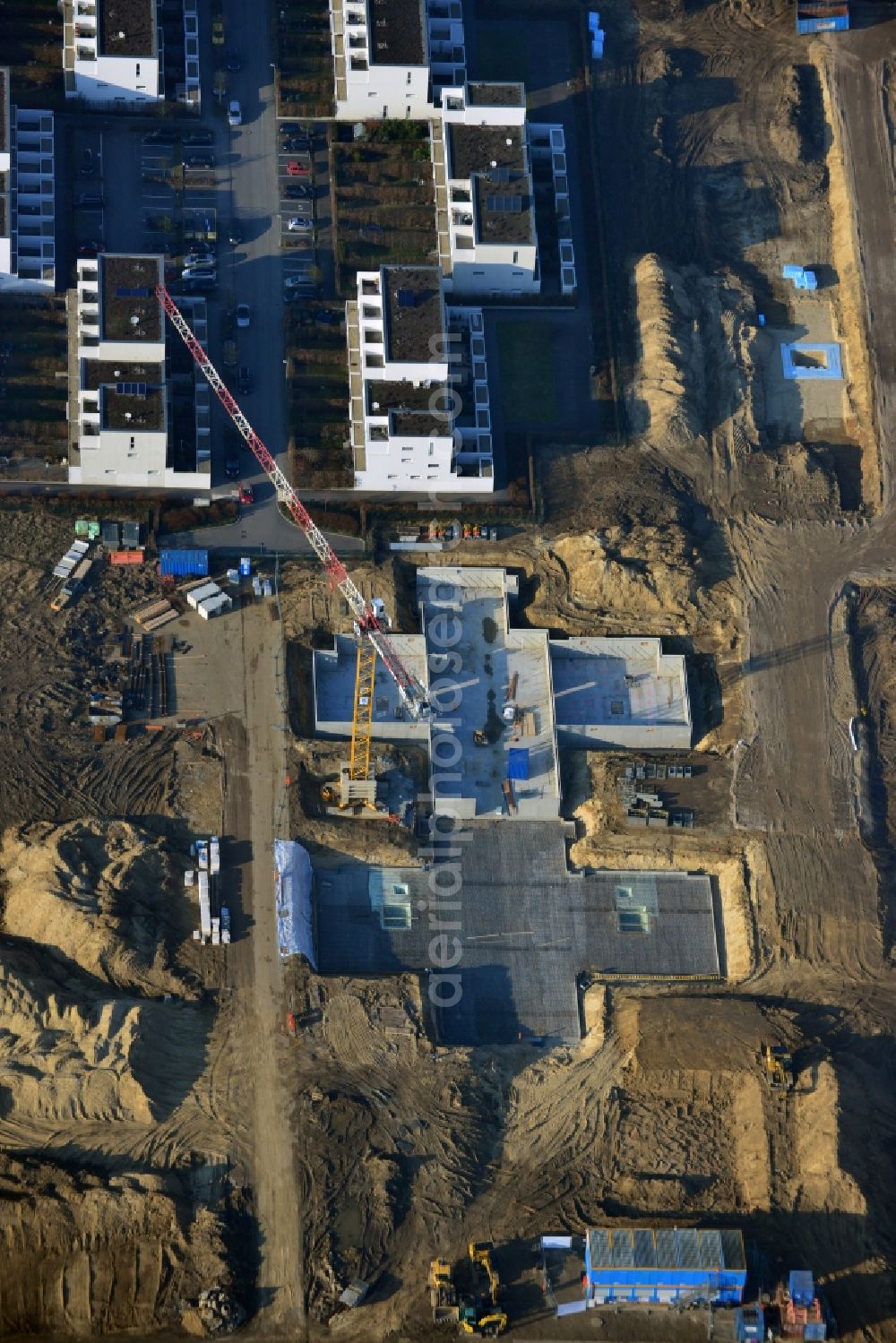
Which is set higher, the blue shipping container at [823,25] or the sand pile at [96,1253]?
the blue shipping container at [823,25]

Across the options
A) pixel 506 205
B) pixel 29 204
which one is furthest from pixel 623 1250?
pixel 29 204

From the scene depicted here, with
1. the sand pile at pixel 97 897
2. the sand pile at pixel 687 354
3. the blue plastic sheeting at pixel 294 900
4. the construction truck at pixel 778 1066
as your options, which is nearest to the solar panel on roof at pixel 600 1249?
the construction truck at pixel 778 1066

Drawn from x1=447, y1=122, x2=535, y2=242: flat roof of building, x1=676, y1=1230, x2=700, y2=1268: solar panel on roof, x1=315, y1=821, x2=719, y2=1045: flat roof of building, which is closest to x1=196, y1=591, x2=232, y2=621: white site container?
x1=315, y1=821, x2=719, y2=1045: flat roof of building

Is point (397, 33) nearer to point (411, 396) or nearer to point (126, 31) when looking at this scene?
point (126, 31)

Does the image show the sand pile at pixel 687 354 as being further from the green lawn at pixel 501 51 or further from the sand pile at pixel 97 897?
the sand pile at pixel 97 897

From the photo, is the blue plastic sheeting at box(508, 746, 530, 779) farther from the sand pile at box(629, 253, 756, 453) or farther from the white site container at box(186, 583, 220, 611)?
the sand pile at box(629, 253, 756, 453)
